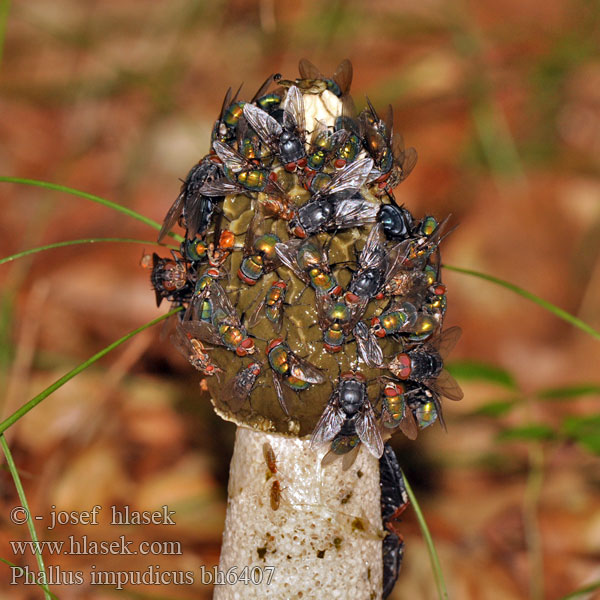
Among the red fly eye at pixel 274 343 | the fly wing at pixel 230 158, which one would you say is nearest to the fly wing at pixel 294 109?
the fly wing at pixel 230 158

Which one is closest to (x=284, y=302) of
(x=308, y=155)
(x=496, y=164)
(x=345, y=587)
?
(x=308, y=155)

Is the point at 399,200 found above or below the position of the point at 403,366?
above

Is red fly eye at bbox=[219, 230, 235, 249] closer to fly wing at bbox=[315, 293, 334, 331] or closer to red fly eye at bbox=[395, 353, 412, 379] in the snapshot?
fly wing at bbox=[315, 293, 334, 331]

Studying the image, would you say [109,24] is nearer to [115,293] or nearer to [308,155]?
[115,293]

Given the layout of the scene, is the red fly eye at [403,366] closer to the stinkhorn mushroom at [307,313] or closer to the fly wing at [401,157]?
the stinkhorn mushroom at [307,313]

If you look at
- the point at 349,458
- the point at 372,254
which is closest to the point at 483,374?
the point at 349,458

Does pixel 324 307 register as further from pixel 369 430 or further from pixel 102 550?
pixel 102 550
